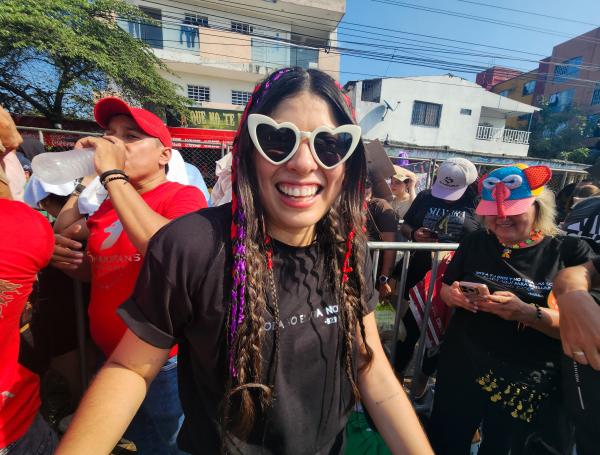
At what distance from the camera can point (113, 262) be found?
1.53 meters

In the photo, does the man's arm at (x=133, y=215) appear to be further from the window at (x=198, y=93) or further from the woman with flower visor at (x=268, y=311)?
the window at (x=198, y=93)

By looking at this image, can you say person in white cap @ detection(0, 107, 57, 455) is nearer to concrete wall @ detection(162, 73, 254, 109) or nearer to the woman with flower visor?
the woman with flower visor

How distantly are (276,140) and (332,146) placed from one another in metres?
0.20

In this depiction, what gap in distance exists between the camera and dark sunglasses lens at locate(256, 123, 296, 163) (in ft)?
3.25

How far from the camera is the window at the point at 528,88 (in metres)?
37.8

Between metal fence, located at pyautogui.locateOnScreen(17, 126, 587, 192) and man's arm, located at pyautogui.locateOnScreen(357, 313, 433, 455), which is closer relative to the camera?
man's arm, located at pyautogui.locateOnScreen(357, 313, 433, 455)

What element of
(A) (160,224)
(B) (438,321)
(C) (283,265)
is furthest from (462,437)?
(A) (160,224)

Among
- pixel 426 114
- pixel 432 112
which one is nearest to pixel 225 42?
pixel 426 114

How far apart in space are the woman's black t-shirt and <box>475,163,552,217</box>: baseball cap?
0.74ft

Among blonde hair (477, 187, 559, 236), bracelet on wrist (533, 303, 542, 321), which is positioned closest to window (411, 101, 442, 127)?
blonde hair (477, 187, 559, 236)

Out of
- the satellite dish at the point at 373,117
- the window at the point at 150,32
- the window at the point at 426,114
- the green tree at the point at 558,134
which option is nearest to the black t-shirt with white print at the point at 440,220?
the satellite dish at the point at 373,117

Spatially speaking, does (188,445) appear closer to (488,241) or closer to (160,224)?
(160,224)

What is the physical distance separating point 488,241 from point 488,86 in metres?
53.1

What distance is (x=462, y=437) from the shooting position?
1967 millimetres
